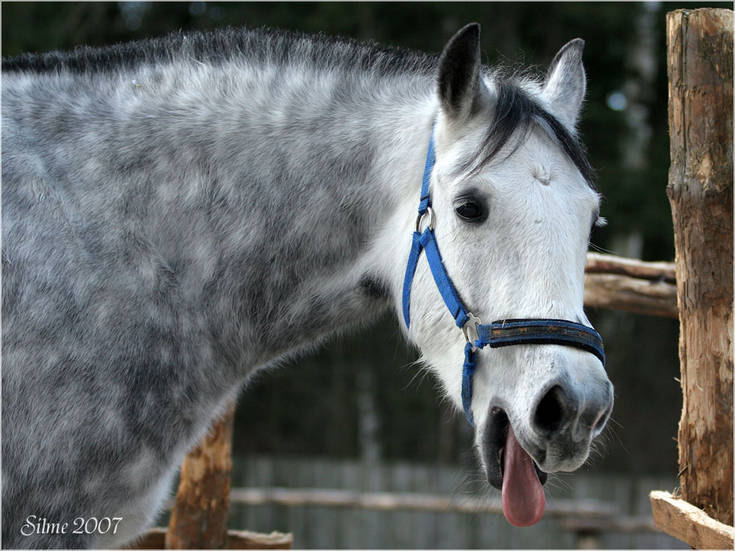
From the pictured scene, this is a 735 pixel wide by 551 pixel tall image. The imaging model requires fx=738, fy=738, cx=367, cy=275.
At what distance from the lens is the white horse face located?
2.17 metres

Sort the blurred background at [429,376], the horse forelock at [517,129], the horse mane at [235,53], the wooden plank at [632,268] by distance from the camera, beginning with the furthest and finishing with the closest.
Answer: the blurred background at [429,376]
the wooden plank at [632,268]
the horse mane at [235,53]
the horse forelock at [517,129]

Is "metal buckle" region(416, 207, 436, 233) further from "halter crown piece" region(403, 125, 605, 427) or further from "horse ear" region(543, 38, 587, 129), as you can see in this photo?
"horse ear" region(543, 38, 587, 129)

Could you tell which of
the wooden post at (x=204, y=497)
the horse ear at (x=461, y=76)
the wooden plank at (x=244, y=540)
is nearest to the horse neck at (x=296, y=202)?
the horse ear at (x=461, y=76)

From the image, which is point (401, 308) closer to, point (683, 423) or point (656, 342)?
point (683, 423)

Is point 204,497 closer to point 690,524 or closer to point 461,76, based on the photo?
point 690,524

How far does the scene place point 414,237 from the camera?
256cm

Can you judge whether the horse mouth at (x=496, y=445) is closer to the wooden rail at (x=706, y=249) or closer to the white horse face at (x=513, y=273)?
the white horse face at (x=513, y=273)

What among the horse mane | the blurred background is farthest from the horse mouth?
the blurred background

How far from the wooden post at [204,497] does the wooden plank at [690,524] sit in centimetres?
218

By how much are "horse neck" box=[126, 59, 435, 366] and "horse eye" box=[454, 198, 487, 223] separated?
11.1 inches

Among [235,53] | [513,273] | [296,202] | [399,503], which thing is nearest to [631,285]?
[513,273]

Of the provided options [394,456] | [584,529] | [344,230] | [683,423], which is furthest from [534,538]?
[344,230]

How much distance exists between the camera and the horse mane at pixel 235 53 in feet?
9.27

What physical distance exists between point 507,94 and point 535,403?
1066mm
